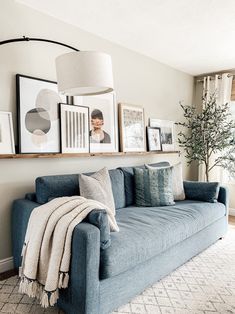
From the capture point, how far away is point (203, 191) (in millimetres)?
3113

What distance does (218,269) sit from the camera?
242cm

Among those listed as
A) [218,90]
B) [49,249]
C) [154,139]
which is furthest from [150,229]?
[218,90]

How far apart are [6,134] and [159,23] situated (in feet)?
6.14

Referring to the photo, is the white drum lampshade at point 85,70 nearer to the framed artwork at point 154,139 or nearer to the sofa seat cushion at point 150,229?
Answer: the sofa seat cushion at point 150,229

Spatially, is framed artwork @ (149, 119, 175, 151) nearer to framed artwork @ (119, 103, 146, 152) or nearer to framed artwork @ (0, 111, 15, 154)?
framed artwork @ (119, 103, 146, 152)

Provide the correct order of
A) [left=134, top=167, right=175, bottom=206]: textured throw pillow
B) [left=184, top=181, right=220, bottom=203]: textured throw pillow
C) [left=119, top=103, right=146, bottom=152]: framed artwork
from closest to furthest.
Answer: [left=134, top=167, right=175, bottom=206]: textured throw pillow, [left=184, top=181, right=220, bottom=203]: textured throw pillow, [left=119, top=103, right=146, bottom=152]: framed artwork

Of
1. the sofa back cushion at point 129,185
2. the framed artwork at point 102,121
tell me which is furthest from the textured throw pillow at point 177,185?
the framed artwork at point 102,121

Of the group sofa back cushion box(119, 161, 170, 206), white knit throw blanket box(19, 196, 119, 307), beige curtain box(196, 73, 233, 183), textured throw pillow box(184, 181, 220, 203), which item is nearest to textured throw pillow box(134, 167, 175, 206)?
sofa back cushion box(119, 161, 170, 206)

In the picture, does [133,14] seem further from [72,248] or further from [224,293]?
[224,293]

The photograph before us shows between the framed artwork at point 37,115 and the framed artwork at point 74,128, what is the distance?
63 millimetres

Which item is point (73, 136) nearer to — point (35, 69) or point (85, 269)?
point (35, 69)

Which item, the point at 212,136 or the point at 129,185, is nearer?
the point at 129,185

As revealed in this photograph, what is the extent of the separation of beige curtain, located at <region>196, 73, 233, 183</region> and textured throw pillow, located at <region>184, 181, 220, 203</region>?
4.14 ft

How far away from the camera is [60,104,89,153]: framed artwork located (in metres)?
2.62
